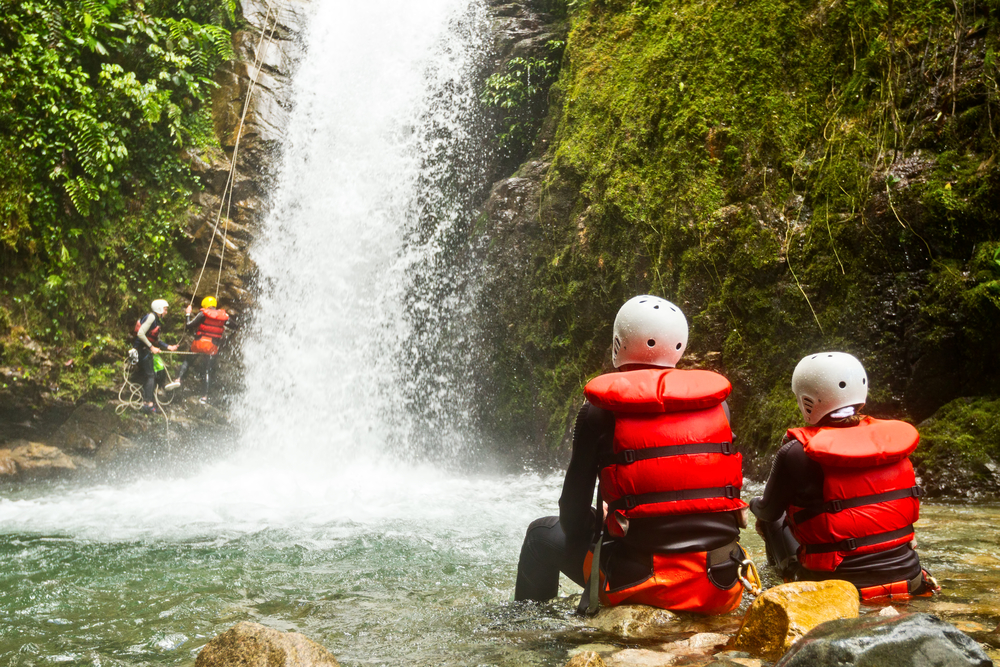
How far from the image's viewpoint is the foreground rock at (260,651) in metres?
2.17

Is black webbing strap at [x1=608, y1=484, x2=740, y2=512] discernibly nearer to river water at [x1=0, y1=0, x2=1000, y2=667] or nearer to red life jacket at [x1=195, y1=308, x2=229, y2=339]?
river water at [x1=0, y1=0, x2=1000, y2=667]

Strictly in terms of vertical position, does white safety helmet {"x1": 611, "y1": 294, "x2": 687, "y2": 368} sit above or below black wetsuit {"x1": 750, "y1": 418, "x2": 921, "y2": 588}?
above

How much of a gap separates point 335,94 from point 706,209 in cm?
860

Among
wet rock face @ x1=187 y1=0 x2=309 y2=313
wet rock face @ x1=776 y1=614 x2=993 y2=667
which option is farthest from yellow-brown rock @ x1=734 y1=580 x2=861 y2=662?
wet rock face @ x1=187 y1=0 x2=309 y2=313

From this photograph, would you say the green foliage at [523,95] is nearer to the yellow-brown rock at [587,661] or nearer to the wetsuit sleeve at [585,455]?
the wetsuit sleeve at [585,455]

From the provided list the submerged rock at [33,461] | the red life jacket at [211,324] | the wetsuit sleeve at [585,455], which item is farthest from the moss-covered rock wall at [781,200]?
the submerged rock at [33,461]

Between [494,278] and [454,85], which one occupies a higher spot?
[454,85]

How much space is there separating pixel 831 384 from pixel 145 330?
10434mm

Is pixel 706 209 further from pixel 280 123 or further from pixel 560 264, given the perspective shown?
pixel 280 123

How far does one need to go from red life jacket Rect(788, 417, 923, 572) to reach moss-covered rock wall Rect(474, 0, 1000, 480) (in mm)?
3448

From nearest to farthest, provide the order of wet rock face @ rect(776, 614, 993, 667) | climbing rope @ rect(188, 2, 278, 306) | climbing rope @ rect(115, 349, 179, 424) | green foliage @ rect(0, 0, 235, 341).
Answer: wet rock face @ rect(776, 614, 993, 667) → green foliage @ rect(0, 0, 235, 341) → climbing rope @ rect(115, 349, 179, 424) → climbing rope @ rect(188, 2, 278, 306)

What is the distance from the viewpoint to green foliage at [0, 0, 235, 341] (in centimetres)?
953

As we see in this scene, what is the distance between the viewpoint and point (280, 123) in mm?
12359

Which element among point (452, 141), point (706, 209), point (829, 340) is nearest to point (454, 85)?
point (452, 141)
